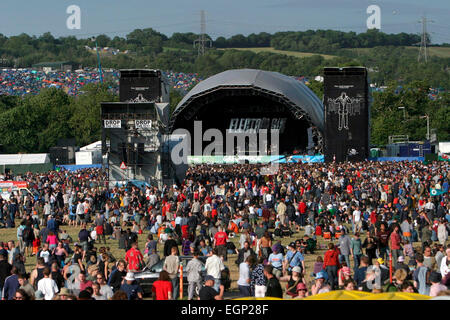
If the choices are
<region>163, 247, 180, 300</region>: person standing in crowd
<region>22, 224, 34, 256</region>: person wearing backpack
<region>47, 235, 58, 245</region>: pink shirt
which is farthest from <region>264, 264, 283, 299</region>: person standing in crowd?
<region>22, 224, 34, 256</region>: person wearing backpack

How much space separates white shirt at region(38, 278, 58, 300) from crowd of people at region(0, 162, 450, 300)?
0.02 metres

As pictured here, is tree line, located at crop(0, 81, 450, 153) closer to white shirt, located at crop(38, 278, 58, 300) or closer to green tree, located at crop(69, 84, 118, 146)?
green tree, located at crop(69, 84, 118, 146)

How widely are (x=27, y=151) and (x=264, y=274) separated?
267 feet

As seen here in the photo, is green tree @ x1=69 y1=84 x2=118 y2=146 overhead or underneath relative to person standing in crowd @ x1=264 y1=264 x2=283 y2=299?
overhead

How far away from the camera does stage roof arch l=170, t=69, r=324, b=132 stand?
57.5 meters

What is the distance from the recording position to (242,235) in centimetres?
1973

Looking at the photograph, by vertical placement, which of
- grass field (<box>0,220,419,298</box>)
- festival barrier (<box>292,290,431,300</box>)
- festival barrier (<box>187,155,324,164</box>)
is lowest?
grass field (<box>0,220,419,298</box>)

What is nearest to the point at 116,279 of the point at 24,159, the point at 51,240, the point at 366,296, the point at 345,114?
the point at 51,240

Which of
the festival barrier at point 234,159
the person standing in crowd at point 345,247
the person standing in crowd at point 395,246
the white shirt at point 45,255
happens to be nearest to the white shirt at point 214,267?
the person standing in crowd at point 345,247

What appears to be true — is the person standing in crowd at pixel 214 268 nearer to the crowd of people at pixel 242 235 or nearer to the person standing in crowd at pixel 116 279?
the crowd of people at pixel 242 235

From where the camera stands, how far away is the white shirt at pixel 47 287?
13.1m

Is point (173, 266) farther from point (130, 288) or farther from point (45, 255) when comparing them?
point (45, 255)

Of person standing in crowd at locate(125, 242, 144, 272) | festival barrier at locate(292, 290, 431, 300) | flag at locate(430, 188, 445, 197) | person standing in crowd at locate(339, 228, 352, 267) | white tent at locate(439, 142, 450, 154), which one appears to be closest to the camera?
festival barrier at locate(292, 290, 431, 300)
